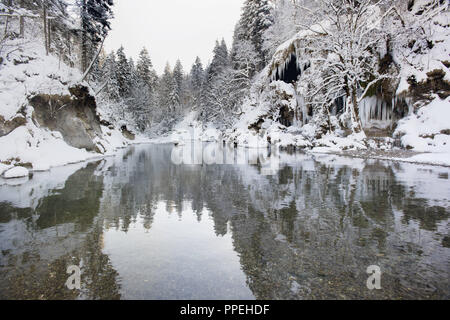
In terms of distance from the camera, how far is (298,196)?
7.38 meters

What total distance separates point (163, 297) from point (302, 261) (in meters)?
1.87

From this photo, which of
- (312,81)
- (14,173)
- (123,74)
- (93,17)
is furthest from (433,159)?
(123,74)

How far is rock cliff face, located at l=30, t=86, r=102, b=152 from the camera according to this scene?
17.0m

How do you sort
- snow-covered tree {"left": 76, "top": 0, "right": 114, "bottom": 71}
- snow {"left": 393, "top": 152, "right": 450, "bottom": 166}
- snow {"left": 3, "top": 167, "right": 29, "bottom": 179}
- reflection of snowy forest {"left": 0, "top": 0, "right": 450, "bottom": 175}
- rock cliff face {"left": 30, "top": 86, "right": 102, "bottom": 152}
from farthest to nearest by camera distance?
snow-covered tree {"left": 76, "top": 0, "right": 114, "bottom": 71} < rock cliff face {"left": 30, "top": 86, "right": 102, "bottom": 152} < reflection of snowy forest {"left": 0, "top": 0, "right": 450, "bottom": 175} < snow {"left": 393, "top": 152, "right": 450, "bottom": 166} < snow {"left": 3, "top": 167, "right": 29, "bottom": 179}

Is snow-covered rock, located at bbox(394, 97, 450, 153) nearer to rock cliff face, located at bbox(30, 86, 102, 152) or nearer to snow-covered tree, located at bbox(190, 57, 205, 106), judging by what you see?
rock cliff face, located at bbox(30, 86, 102, 152)

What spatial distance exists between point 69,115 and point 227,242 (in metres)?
19.5

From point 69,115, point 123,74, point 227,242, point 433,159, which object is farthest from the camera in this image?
point 123,74

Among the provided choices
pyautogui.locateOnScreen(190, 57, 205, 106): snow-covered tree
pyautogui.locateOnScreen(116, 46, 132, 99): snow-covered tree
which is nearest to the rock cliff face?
pyautogui.locateOnScreen(116, 46, 132, 99): snow-covered tree

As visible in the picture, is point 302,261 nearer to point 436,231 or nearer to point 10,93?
point 436,231

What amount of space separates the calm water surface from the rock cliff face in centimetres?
1076

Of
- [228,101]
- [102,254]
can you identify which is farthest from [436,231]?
[228,101]

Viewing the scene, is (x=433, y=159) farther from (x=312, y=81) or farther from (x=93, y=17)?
(x=93, y=17)

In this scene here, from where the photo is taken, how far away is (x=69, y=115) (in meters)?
19.3
